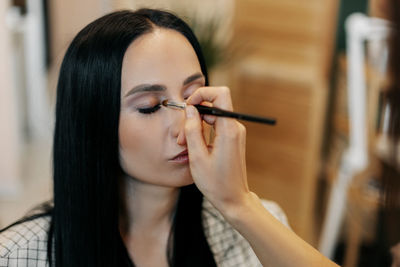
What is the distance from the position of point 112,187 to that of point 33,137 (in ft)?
9.83

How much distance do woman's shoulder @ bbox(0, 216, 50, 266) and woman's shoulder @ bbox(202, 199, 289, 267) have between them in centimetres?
34

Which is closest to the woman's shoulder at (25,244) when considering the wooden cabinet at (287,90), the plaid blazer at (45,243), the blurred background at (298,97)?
the plaid blazer at (45,243)

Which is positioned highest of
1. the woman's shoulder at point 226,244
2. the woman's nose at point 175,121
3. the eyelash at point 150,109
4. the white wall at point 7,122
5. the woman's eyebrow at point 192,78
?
the woman's eyebrow at point 192,78

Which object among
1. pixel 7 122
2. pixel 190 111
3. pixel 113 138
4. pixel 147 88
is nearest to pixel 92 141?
pixel 113 138

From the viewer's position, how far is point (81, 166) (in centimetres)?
93

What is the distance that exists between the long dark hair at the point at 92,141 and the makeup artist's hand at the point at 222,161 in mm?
266

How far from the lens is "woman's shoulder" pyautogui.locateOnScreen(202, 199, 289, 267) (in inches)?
40.4

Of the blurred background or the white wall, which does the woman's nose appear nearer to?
the blurred background

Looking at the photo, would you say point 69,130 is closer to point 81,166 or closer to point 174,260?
point 81,166

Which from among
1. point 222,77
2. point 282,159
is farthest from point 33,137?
point 282,159

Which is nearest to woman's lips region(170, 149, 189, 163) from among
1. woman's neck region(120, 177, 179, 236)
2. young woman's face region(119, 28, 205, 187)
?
young woman's face region(119, 28, 205, 187)

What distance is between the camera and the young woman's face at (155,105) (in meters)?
0.88

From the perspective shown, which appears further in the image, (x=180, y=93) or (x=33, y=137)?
(x=33, y=137)

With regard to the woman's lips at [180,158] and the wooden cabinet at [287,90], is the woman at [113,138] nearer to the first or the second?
the woman's lips at [180,158]
